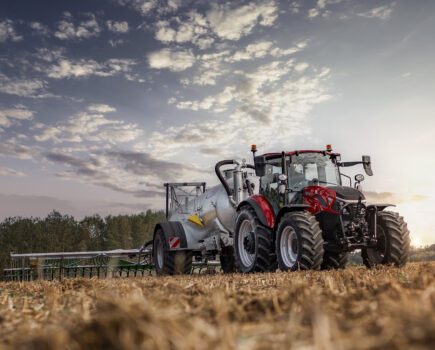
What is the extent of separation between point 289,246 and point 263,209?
103 cm

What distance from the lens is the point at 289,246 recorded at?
8.05 m

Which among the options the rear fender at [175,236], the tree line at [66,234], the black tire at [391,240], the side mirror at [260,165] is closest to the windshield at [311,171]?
the side mirror at [260,165]

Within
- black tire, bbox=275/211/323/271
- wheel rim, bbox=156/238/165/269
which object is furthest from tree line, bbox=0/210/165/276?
black tire, bbox=275/211/323/271

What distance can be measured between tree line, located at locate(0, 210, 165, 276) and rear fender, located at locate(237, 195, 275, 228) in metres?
55.5

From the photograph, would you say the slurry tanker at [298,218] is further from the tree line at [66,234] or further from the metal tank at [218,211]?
the tree line at [66,234]

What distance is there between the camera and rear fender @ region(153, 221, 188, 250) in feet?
39.3

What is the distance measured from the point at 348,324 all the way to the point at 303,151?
7450 millimetres

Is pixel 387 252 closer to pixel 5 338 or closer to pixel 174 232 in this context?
pixel 174 232

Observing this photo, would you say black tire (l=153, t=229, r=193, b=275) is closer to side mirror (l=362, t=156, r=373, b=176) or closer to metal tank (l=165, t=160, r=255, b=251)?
metal tank (l=165, t=160, r=255, b=251)

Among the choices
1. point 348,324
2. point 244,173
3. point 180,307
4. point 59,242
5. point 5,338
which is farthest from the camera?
point 59,242

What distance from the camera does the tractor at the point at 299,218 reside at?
25.7ft

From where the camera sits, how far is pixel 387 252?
7.99 m

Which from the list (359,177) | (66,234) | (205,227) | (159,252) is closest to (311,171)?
(359,177)

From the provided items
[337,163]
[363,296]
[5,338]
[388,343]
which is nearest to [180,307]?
[5,338]
